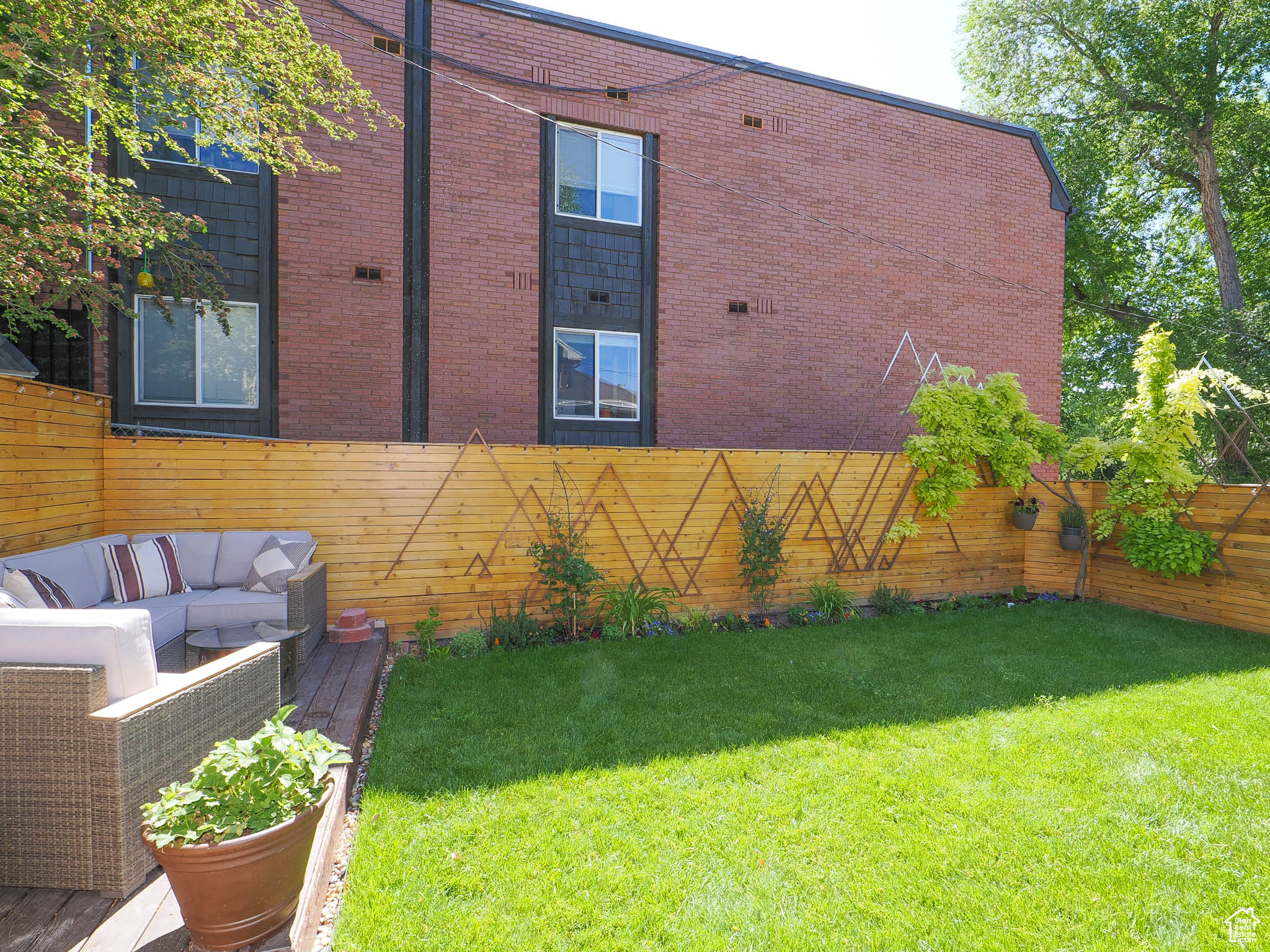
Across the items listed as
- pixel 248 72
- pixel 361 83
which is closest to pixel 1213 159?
pixel 361 83

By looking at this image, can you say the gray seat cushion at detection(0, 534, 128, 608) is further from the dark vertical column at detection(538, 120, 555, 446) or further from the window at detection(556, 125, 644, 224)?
the window at detection(556, 125, 644, 224)

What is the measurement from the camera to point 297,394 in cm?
743

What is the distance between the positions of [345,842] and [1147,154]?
21586 mm

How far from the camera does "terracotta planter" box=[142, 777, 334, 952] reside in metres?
1.86

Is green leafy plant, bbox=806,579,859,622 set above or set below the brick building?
below

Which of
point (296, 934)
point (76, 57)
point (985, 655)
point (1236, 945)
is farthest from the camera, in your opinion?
point (985, 655)

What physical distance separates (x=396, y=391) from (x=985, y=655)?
23.0ft

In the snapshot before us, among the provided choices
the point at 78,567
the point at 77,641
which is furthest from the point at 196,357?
the point at 77,641

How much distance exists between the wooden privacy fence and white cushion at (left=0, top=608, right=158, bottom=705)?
103 inches

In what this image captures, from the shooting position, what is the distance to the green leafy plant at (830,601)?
710cm

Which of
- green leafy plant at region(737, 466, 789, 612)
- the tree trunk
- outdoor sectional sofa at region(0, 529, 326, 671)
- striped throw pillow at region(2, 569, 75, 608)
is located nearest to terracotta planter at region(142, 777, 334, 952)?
outdoor sectional sofa at region(0, 529, 326, 671)

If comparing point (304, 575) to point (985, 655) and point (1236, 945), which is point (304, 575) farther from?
point (985, 655)

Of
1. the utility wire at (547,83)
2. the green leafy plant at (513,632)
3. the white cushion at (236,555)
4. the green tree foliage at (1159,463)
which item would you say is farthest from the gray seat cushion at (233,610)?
the green tree foliage at (1159,463)

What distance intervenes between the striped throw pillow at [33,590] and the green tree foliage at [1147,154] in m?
17.8
